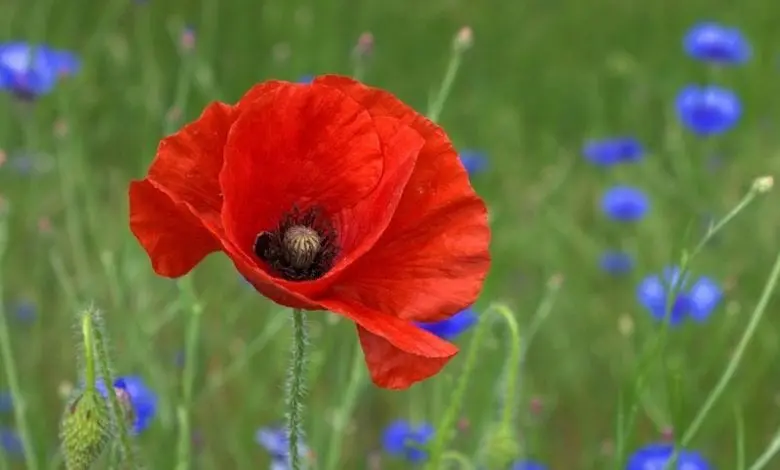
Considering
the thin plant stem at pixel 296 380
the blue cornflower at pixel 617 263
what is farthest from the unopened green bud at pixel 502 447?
the blue cornflower at pixel 617 263

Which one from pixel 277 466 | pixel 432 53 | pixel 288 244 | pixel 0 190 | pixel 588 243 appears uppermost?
pixel 432 53

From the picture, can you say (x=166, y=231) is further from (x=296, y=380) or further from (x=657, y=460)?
(x=657, y=460)

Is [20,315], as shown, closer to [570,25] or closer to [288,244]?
[288,244]

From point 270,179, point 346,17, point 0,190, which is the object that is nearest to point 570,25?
point 346,17

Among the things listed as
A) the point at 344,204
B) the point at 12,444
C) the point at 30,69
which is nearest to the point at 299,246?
the point at 344,204

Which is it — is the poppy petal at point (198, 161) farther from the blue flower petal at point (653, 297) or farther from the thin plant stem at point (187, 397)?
the blue flower petal at point (653, 297)

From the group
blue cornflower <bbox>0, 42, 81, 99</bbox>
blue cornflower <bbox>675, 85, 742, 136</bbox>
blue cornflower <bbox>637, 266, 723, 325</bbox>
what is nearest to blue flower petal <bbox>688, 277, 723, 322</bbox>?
blue cornflower <bbox>637, 266, 723, 325</bbox>

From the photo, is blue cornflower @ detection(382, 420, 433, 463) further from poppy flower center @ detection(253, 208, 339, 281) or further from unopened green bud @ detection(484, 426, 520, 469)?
poppy flower center @ detection(253, 208, 339, 281)
